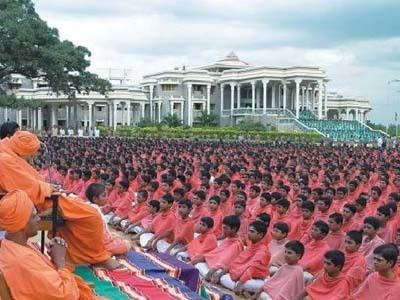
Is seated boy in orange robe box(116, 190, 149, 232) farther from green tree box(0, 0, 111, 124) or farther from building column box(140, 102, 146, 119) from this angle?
building column box(140, 102, 146, 119)

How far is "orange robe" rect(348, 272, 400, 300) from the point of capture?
17.7ft

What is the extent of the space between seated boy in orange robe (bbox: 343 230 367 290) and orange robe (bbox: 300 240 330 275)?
588mm

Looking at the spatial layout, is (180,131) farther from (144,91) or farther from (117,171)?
(117,171)

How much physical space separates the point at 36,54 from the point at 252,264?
2048 cm

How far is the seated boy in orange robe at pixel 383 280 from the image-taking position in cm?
543

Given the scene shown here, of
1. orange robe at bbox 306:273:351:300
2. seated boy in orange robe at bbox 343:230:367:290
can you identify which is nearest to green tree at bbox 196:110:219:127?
seated boy in orange robe at bbox 343:230:367:290

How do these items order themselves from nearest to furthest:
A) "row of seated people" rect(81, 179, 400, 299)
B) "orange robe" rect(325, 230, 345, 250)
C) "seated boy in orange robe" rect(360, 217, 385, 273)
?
"row of seated people" rect(81, 179, 400, 299) → "seated boy in orange robe" rect(360, 217, 385, 273) → "orange robe" rect(325, 230, 345, 250)

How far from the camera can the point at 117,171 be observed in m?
14.2

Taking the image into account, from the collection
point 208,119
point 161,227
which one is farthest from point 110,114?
point 161,227

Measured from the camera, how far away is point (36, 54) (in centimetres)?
2561

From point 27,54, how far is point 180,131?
1739 cm

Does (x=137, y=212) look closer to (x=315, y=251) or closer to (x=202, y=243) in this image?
(x=202, y=243)

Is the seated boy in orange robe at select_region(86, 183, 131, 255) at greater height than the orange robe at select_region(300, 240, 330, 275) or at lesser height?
greater

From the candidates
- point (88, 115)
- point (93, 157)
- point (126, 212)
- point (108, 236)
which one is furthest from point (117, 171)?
point (88, 115)
